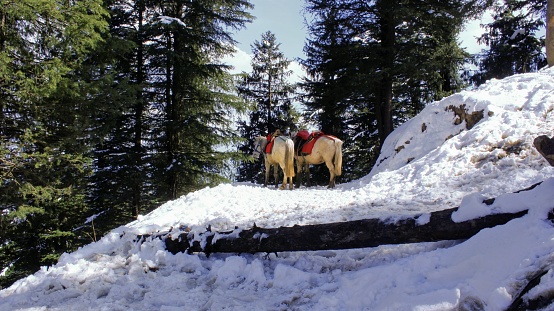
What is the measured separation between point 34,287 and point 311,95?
17.8m

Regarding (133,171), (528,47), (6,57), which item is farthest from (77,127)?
(528,47)

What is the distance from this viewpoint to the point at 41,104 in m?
10.0

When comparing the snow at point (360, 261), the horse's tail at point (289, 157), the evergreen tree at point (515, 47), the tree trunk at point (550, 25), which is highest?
the evergreen tree at point (515, 47)

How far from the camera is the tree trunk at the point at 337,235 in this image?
3.35 m

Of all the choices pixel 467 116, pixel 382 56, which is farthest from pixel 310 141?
pixel 382 56

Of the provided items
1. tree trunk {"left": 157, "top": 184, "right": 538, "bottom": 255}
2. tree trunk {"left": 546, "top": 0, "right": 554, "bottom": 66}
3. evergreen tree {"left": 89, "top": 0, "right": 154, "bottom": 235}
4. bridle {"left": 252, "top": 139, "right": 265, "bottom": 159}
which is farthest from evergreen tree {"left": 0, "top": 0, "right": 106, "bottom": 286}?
tree trunk {"left": 546, "top": 0, "right": 554, "bottom": 66}

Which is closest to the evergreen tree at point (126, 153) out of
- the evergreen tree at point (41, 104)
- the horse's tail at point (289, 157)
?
the evergreen tree at point (41, 104)

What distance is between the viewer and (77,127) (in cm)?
1087

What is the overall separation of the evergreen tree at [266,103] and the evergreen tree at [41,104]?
13.0 metres

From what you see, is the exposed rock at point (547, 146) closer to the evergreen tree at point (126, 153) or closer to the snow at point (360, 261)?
the snow at point (360, 261)

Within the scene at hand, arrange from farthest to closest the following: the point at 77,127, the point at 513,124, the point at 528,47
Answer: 1. the point at 528,47
2. the point at 77,127
3. the point at 513,124

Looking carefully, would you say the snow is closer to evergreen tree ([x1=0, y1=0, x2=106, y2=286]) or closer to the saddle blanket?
the saddle blanket

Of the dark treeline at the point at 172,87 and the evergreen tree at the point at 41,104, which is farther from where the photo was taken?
the dark treeline at the point at 172,87

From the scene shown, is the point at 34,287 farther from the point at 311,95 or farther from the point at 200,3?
the point at 311,95
